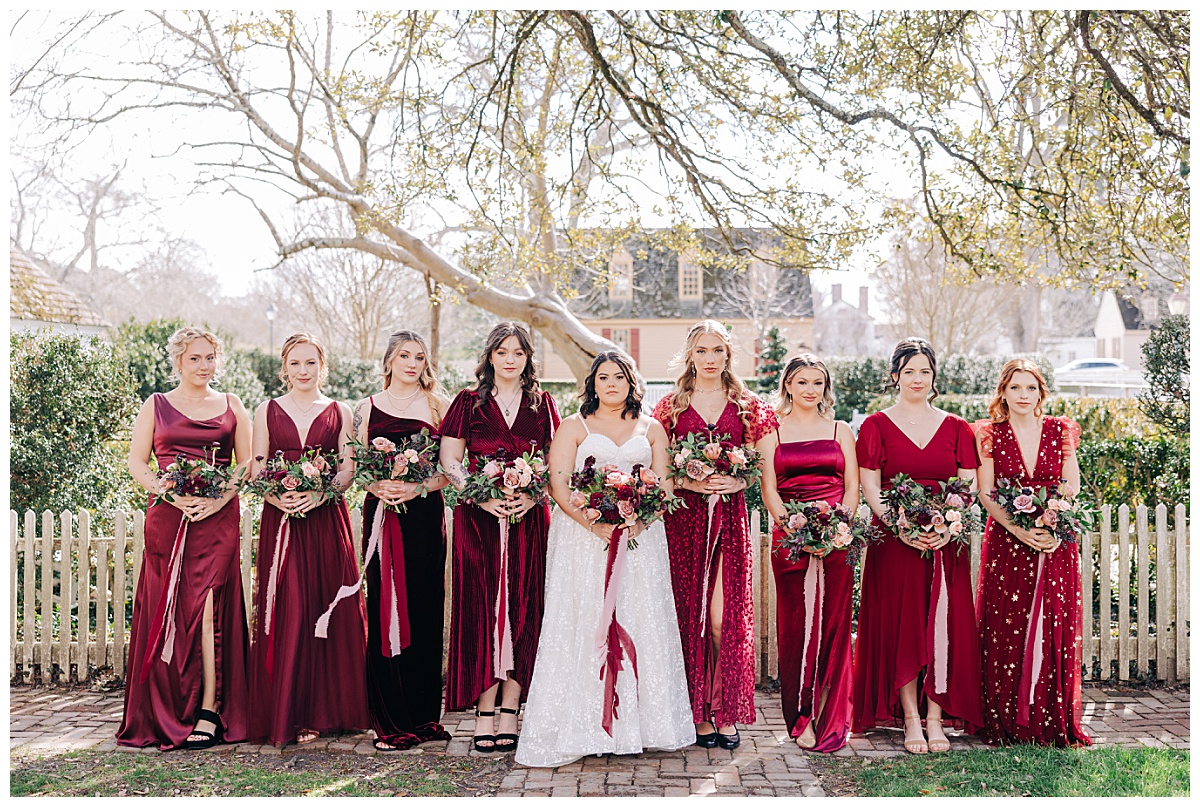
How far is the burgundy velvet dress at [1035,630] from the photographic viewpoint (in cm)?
521

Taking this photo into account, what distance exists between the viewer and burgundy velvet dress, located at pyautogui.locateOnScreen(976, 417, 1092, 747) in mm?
5215

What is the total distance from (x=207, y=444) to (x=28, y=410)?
426 cm

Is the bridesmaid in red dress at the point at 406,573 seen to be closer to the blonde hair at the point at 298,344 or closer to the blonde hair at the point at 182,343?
the blonde hair at the point at 298,344

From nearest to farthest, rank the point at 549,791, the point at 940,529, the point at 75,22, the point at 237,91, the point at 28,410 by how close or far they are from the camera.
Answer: the point at 549,791 → the point at 940,529 → the point at 28,410 → the point at 75,22 → the point at 237,91

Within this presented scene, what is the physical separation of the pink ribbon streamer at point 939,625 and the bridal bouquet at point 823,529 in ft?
1.68

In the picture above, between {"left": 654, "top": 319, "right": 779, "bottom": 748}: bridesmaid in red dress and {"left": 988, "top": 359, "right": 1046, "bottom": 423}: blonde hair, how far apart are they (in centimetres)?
132

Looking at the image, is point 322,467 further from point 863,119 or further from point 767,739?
point 863,119

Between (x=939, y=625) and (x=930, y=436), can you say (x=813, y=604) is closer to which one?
(x=939, y=625)

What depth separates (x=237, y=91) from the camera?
11.5 meters

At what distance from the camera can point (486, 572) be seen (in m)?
5.30

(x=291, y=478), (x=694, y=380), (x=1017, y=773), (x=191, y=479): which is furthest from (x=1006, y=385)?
(x=191, y=479)

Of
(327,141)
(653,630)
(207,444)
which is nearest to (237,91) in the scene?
(327,141)

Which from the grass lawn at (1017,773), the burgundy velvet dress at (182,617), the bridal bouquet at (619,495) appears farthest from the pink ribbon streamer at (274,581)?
the grass lawn at (1017,773)

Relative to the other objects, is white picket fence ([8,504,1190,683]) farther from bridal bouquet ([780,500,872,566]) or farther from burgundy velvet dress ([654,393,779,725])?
bridal bouquet ([780,500,872,566])
